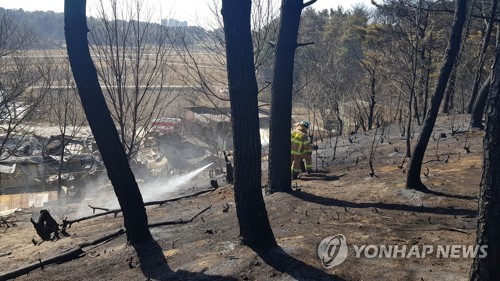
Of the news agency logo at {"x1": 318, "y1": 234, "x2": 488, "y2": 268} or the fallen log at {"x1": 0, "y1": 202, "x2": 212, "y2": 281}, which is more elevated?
the news agency logo at {"x1": 318, "y1": 234, "x2": 488, "y2": 268}

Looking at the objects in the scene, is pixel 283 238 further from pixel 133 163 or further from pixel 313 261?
pixel 133 163

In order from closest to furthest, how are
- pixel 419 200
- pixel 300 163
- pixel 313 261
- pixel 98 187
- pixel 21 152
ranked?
pixel 313 261, pixel 419 200, pixel 300 163, pixel 98 187, pixel 21 152

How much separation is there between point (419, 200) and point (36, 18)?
96.6 m

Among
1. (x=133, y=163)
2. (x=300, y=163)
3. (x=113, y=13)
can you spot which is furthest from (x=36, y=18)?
(x=300, y=163)

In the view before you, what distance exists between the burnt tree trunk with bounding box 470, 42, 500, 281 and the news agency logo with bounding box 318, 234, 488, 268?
137 centimetres

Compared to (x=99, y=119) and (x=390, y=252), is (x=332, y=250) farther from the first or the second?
(x=99, y=119)

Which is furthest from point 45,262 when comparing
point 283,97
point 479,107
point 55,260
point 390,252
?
point 479,107

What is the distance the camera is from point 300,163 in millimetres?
9789

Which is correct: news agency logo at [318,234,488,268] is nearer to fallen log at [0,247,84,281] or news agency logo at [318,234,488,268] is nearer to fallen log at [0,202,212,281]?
fallen log at [0,202,212,281]

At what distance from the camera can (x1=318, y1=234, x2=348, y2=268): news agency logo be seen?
416 centimetres

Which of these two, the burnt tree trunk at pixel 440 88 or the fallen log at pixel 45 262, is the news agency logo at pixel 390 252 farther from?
the fallen log at pixel 45 262

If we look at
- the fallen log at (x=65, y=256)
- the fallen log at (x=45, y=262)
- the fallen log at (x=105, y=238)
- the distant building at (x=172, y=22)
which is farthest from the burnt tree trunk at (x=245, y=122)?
the distant building at (x=172, y=22)

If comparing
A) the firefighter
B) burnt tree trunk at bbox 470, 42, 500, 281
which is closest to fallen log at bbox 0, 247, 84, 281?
burnt tree trunk at bbox 470, 42, 500, 281

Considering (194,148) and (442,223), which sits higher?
(442,223)
